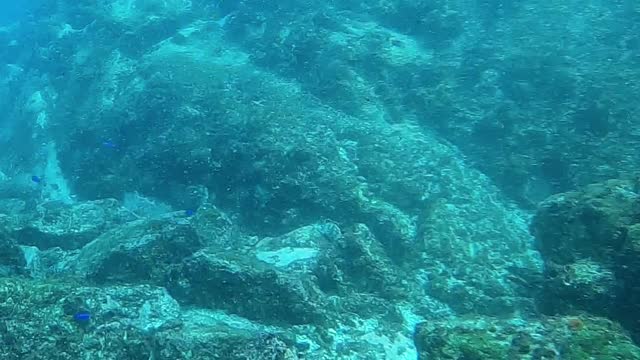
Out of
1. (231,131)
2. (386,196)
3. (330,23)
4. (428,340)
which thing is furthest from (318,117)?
(428,340)

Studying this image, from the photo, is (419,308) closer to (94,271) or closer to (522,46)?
(94,271)

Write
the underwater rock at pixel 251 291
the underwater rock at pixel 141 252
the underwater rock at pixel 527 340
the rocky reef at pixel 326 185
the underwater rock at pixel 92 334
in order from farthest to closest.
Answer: the underwater rock at pixel 141 252 → the underwater rock at pixel 251 291 → the rocky reef at pixel 326 185 → the underwater rock at pixel 92 334 → the underwater rock at pixel 527 340

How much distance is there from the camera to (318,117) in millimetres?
18172

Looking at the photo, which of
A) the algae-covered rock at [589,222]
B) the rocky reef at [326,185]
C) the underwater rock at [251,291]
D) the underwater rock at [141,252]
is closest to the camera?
the rocky reef at [326,185]

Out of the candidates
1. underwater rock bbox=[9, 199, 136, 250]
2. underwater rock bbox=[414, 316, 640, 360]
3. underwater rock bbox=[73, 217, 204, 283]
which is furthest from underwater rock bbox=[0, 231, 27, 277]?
underwater rock bbox=[414, 316, 640, 360]

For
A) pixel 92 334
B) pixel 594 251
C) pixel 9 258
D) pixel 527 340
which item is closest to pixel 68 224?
pixel 9 258

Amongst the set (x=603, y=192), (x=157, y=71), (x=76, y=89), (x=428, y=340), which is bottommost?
(x=76, y=89)

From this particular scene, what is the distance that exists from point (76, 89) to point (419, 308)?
22.5m

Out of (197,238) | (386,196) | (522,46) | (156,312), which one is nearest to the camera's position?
(156,312)

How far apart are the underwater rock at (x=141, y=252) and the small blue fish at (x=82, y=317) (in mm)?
2593

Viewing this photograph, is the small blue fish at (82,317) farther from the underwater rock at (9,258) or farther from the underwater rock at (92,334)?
the underwater rock at (9,258)

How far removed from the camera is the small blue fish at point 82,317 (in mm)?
8142

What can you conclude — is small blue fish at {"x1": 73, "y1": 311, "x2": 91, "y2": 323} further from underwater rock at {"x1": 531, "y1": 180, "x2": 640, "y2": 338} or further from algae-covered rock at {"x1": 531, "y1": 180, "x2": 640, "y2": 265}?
algae-covered rock at {"x1": 531, "y1": 180, "x2": 640, "y2": 265}

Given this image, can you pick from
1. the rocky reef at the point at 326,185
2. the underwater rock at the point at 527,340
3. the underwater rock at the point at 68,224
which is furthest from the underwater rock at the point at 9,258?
the underwater rock at the point at 527,340
